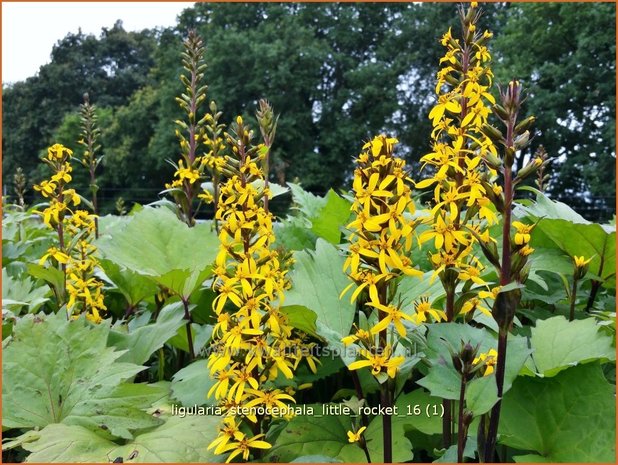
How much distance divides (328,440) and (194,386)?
0.48 meters

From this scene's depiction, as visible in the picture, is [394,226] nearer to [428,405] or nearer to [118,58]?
[428,405]

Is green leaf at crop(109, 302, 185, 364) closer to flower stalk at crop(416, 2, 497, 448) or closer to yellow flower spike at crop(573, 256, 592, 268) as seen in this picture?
flower stalk at crop(416, 2, 497, 448)

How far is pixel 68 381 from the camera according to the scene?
72.9 inches

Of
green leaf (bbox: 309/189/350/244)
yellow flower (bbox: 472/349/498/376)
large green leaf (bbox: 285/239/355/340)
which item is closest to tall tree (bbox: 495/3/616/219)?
green leaf (bbox: 309/189/350/244)

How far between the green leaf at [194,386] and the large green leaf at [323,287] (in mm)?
370

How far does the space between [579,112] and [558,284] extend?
87.0 feet

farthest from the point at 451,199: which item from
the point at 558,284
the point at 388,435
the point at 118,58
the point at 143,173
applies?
the point at 118,58

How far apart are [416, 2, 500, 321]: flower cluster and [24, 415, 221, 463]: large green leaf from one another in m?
0.78

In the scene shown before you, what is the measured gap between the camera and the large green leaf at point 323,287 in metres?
1.87

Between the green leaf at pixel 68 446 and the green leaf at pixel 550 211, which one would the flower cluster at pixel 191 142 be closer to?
the green leaf at pixel 68 446

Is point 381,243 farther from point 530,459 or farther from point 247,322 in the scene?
point 530,459

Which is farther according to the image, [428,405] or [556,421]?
[428,405]

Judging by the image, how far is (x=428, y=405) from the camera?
1.70 m

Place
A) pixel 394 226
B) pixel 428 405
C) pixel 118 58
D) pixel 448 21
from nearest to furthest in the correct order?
pixel 394 226, pixel 428 405, pixel 448 21, pixel 118 58
